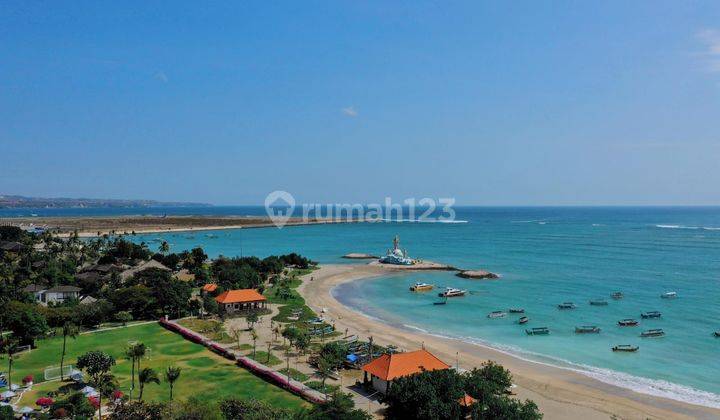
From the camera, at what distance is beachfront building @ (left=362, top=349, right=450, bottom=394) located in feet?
98.4

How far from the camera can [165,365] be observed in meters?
34.5

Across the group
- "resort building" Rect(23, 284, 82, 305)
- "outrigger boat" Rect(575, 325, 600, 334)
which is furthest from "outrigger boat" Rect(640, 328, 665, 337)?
"resort building" Rect(23, 284, 82, 305)

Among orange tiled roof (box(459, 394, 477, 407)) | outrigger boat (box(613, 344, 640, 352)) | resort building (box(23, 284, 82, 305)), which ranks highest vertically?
orange tiled roof (box(459, 394, 477, 407))

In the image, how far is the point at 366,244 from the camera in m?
144

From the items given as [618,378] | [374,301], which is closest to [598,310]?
[618,378]

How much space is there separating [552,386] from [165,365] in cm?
2783

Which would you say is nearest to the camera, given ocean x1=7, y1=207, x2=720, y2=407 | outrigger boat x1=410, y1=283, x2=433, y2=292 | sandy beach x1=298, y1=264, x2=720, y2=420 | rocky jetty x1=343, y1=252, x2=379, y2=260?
sandy beach x1=298, y1=264, x2=720, y2=420

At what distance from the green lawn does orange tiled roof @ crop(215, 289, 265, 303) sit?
8131mm

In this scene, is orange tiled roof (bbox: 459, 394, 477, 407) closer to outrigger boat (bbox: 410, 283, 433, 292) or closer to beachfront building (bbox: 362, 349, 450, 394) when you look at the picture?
beachfront building (bbox: 362, 349, 450, 394)

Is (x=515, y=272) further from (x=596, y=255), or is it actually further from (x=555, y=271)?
(x=596, y=255)

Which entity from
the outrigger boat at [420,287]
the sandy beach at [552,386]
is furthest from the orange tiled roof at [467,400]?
the outrigger boat at [420,287]

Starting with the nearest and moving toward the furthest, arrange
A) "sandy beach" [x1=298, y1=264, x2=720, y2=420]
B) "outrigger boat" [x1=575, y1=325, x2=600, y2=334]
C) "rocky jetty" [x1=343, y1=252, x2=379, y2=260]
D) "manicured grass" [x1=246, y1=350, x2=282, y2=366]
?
"sandy beach" [x1=298, y1=264, x2=720, y2=420] → "manicured grass" [x1=246, y1=350, x2=282, y2=366] → "outrigger boat" [x1=575, y1=325, x2=600, y2=334] → "rocky jetty" [x1=343, y1=252, x2=379, y2=260]

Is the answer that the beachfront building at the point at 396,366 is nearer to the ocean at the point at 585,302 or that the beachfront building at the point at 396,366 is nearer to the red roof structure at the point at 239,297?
the ocean at the point at 585,302

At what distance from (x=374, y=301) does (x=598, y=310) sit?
27324 mm
